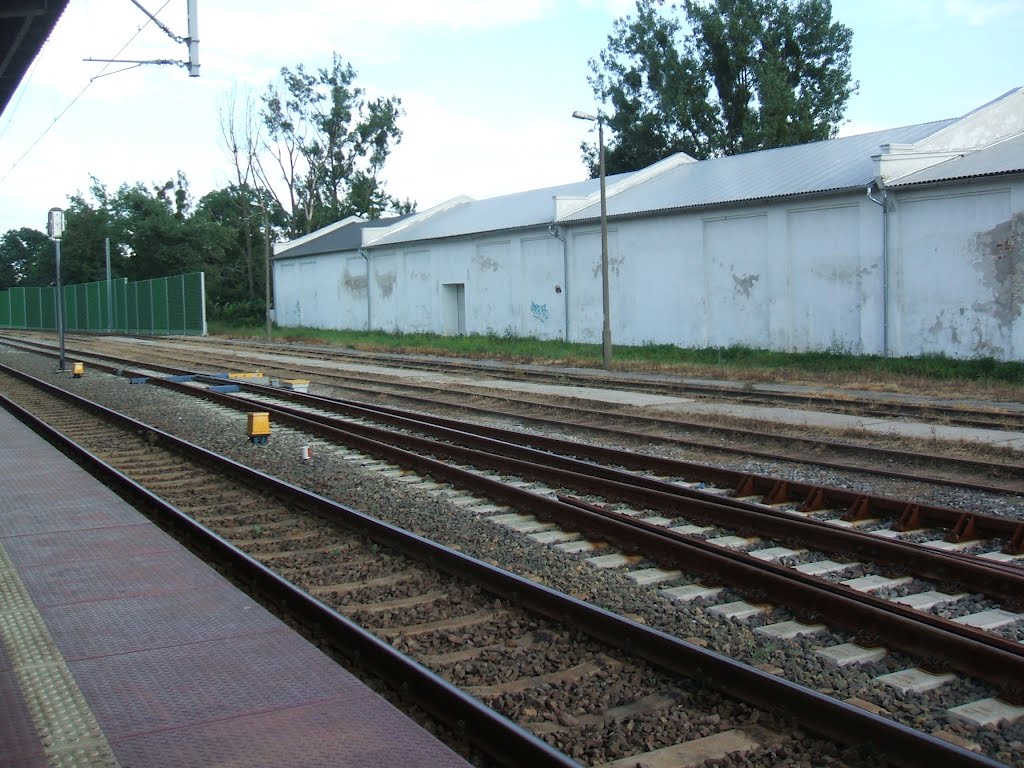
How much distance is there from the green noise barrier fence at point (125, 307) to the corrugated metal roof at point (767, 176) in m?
27.4

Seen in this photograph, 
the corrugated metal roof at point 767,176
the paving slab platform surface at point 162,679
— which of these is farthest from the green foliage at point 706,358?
the paving slab platform surface at point 162,679

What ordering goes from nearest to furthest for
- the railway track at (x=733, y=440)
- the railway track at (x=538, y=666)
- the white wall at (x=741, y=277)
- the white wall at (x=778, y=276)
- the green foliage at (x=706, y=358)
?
the railway track at (x=538, y=666), the railway track at (x=733, y=440), the green foliage at (x=706, y=358), the white wall at (x=778, y=276), the white wall at (x=741, y=277)

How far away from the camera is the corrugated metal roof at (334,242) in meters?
53.6

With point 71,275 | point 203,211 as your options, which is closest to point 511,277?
point 203,211

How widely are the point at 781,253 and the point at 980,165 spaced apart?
5.94 meters

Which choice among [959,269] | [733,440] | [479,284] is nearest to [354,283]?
[479,284]

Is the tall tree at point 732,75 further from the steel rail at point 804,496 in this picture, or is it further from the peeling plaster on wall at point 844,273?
the steel rail at point 804,496

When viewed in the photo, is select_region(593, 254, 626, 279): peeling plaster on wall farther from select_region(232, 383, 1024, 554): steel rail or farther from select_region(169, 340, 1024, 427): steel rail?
select_region(232, 383, 1024, 554): steel rail

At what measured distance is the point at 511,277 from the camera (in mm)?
40125

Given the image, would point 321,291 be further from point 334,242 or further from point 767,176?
point 767,176

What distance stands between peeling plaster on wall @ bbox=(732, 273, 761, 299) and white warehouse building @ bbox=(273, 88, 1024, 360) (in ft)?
0.18

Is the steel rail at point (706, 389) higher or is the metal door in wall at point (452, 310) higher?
the metal door in wall at point (452, 310)

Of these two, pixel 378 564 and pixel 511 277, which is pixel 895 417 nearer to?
pixel 378 564

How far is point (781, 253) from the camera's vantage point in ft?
96.6
